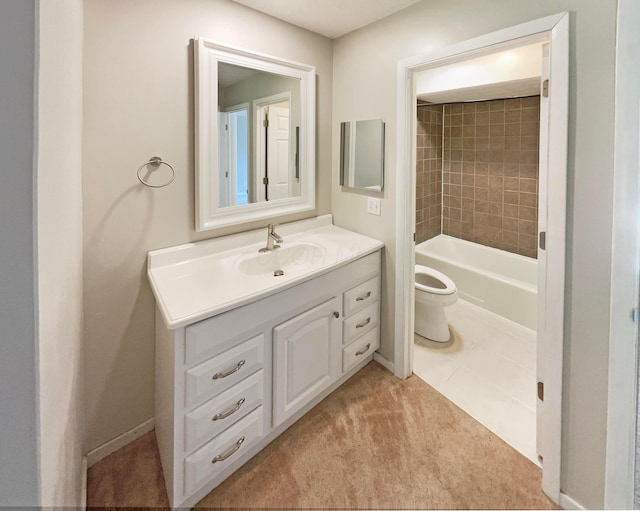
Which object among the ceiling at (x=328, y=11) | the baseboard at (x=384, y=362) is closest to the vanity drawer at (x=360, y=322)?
the baseboard at (x=384, y=362)

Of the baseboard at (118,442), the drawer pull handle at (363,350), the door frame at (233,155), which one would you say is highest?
the door frame at (233,155)

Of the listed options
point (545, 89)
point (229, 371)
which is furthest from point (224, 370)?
point (545, 89)

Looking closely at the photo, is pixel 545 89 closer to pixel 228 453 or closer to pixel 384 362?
pixel 384 362

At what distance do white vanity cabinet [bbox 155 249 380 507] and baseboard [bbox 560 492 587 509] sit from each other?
1100 millimetres

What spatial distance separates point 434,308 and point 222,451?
1.82m

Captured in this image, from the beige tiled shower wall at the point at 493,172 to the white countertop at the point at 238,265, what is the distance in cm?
201

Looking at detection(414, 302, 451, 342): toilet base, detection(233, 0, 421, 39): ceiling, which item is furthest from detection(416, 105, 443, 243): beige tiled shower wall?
detection(233, 0, 421, 39): ceiling

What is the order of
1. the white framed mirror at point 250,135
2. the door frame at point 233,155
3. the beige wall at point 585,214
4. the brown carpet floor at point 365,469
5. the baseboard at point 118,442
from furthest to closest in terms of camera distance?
the door frame at point 233,155
the white framed mirror at point 250,135
the baseboard at point 118,442
the brown carpet floor at point 365,469
the beige wall at point 585,214

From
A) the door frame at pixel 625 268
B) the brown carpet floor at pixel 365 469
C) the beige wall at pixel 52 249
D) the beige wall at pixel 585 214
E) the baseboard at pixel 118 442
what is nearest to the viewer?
the beige wall at pixel 52 249

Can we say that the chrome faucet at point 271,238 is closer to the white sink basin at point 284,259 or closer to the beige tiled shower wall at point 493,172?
the white sink basin at point 284,259

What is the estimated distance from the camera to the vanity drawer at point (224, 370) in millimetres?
1290

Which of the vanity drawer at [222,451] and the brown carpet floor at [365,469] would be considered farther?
the brown carpet floor at [365,469]

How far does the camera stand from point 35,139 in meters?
0.51

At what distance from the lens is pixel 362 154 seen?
7.41ft
